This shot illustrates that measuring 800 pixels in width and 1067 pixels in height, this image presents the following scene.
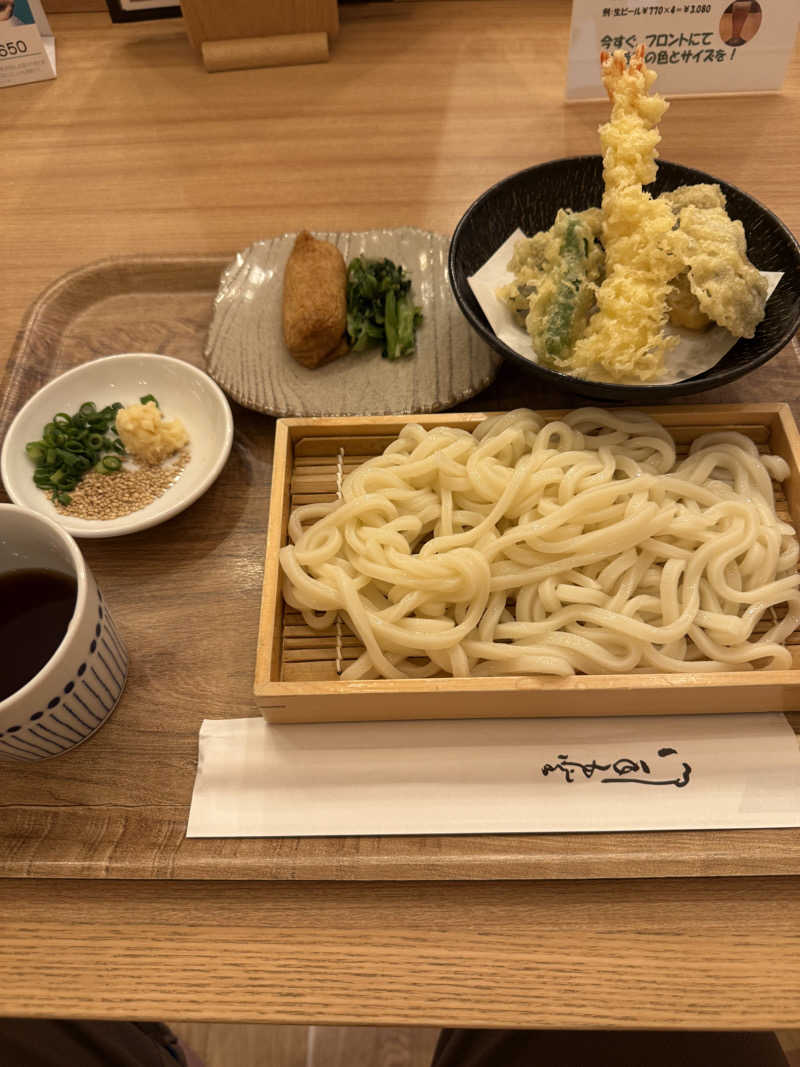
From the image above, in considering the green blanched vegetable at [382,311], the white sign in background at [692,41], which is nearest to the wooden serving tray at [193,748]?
the green blanched vegetable at [382,311]

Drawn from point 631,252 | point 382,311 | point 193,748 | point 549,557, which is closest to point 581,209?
point 631,252

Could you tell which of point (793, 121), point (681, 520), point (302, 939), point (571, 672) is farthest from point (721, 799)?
point (793, 121)

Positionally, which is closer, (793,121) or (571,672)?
(571,672)

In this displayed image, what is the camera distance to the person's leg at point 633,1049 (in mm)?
1309

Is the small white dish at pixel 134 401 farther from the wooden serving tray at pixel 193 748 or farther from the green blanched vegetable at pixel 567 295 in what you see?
the green blanched vegetable at pixel 567 295

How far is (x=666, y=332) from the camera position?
155cm

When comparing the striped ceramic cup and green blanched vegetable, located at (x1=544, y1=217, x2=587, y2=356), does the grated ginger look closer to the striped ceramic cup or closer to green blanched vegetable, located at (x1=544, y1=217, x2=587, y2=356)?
the striped ceramic cup

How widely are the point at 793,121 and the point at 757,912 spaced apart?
211cm

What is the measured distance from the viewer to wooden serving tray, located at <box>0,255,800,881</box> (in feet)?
3.66

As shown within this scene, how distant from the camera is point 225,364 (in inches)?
65.2

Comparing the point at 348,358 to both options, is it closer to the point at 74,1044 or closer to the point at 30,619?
the point at 30,619

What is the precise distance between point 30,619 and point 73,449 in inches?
18.6

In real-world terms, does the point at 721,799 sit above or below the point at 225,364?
below

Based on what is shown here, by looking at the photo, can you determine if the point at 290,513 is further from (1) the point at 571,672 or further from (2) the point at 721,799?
(2) the point at 721,799
